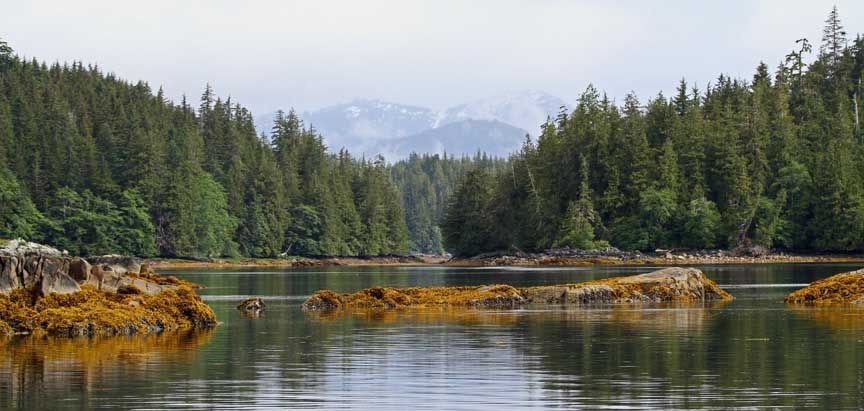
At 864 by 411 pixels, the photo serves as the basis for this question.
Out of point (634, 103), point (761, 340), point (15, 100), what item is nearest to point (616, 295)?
point (761, 340)

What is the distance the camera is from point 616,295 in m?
60.3

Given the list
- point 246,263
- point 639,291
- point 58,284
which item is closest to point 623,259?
point 246,263

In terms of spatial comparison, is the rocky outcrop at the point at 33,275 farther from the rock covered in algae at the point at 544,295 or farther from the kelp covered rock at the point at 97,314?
the rock covered in algae at the point at 544,295

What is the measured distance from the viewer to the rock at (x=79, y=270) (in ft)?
147

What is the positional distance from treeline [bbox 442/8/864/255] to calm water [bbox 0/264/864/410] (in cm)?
11303

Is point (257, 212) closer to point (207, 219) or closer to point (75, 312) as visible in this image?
point (207, 219)

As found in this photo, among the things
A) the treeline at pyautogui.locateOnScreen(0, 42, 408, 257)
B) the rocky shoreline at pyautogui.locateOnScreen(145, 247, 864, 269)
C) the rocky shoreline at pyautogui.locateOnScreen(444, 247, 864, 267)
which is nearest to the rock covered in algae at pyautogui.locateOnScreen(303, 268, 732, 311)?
the rocky shoreline at pyautogui.locateOnScreen(145, 247, 864, 269)

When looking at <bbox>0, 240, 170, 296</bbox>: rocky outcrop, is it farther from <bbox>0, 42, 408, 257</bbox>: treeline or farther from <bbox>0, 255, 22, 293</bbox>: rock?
<bbox>0, 42, 408, 257</bbox>: treeline

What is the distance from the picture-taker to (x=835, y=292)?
5759 cm

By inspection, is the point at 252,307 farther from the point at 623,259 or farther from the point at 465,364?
the point at 623,259

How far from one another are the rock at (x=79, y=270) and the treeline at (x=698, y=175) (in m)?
121

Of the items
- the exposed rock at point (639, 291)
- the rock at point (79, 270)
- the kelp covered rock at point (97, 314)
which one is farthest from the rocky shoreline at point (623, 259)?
the rock at point (79, 270)

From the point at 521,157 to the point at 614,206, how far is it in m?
27.5

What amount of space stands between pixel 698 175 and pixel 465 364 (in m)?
142
